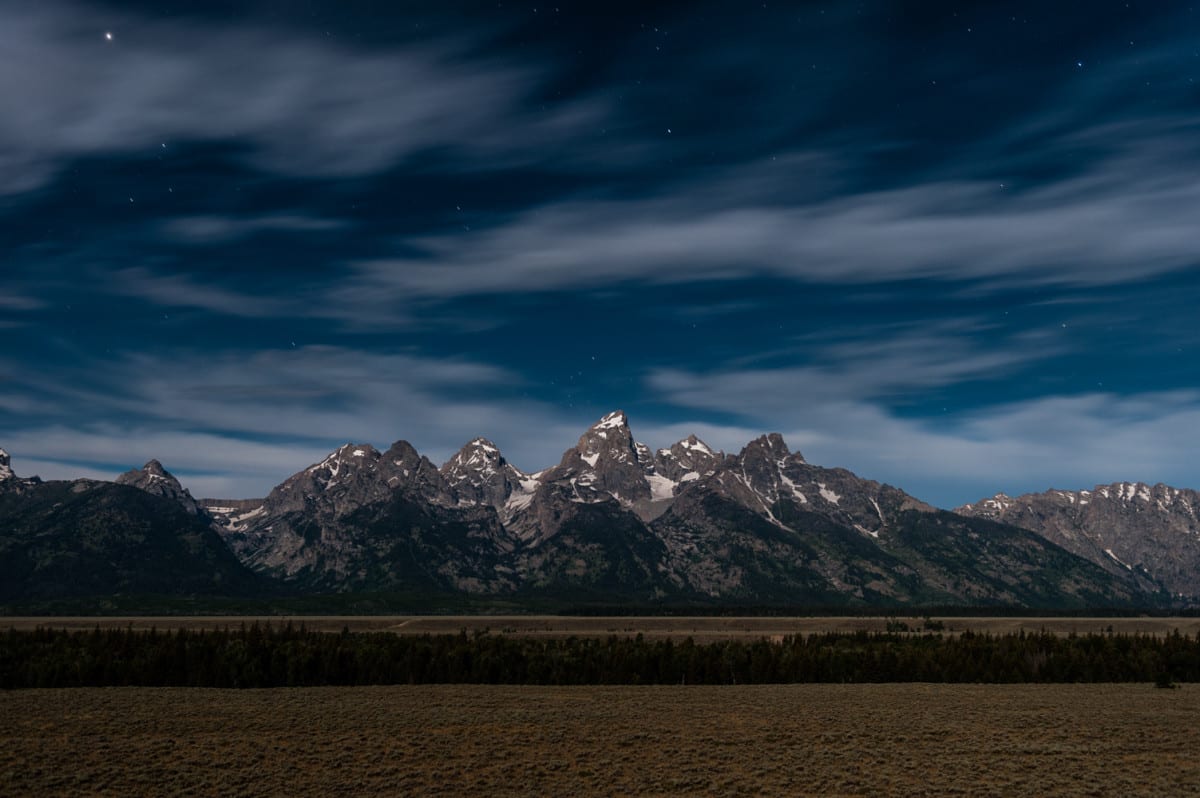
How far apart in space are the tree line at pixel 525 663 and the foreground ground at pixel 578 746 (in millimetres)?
24755

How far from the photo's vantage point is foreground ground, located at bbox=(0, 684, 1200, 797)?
48656mm

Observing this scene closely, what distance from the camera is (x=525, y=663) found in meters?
130

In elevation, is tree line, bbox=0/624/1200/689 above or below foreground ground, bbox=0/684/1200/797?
below

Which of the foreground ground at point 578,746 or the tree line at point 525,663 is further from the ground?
the foreground ground at point 578,746

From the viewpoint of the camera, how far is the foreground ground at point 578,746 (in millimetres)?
48656

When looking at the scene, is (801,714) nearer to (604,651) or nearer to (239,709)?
(239,709)

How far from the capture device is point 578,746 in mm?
58688

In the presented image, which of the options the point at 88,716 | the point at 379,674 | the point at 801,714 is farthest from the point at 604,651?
the point at 88,716

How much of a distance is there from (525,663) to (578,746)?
243 feet

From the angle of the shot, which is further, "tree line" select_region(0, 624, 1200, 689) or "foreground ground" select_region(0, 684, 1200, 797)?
"tree line" select_region(0, 624, 1200, 689)

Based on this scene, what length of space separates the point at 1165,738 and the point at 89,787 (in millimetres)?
66091

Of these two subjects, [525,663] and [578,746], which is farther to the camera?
[525,663]

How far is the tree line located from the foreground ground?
81.2ft

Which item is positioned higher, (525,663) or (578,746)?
(578,746)
